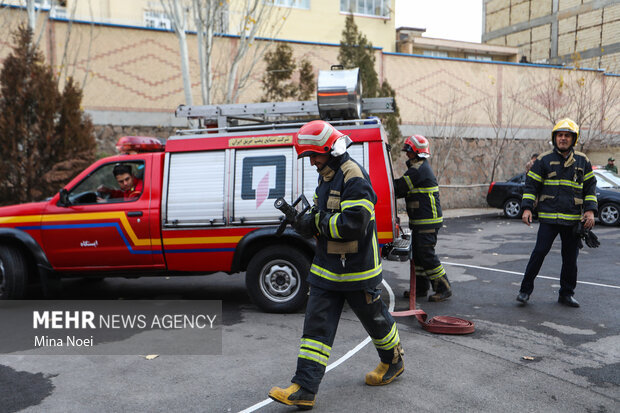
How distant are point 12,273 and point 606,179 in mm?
14142

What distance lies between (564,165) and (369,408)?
3.89m

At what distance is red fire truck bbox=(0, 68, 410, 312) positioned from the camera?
19.1ft

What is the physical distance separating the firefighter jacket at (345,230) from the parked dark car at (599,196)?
9.75 metres

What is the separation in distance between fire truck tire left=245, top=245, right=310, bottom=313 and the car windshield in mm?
11142

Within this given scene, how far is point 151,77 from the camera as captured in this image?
16344mm

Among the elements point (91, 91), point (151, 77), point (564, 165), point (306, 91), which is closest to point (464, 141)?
point (306, 91)

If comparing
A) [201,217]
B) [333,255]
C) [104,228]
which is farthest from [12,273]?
[333,255]

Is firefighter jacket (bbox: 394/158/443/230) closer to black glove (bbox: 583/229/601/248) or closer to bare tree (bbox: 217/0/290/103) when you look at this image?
black glove (bbox: 583/229/601/248)

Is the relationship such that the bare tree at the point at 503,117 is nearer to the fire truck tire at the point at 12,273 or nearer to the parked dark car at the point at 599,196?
the parked dark car at the point at 599,196

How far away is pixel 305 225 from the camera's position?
3.53 metres

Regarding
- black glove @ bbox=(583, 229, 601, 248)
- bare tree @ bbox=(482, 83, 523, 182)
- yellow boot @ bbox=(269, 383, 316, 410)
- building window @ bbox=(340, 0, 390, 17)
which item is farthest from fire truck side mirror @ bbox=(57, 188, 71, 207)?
building window @ bbox=(340, 0, 390, 17)

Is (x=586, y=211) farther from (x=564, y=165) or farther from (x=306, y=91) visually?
(x=306, y=91)

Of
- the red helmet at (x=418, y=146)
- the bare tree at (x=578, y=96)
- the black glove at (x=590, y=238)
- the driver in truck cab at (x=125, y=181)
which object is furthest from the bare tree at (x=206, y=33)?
the bare tree at (x=578, y=96)

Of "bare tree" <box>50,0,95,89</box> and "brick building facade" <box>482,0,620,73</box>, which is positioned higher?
"brick building facade" <box>482,0,620,73</box>
